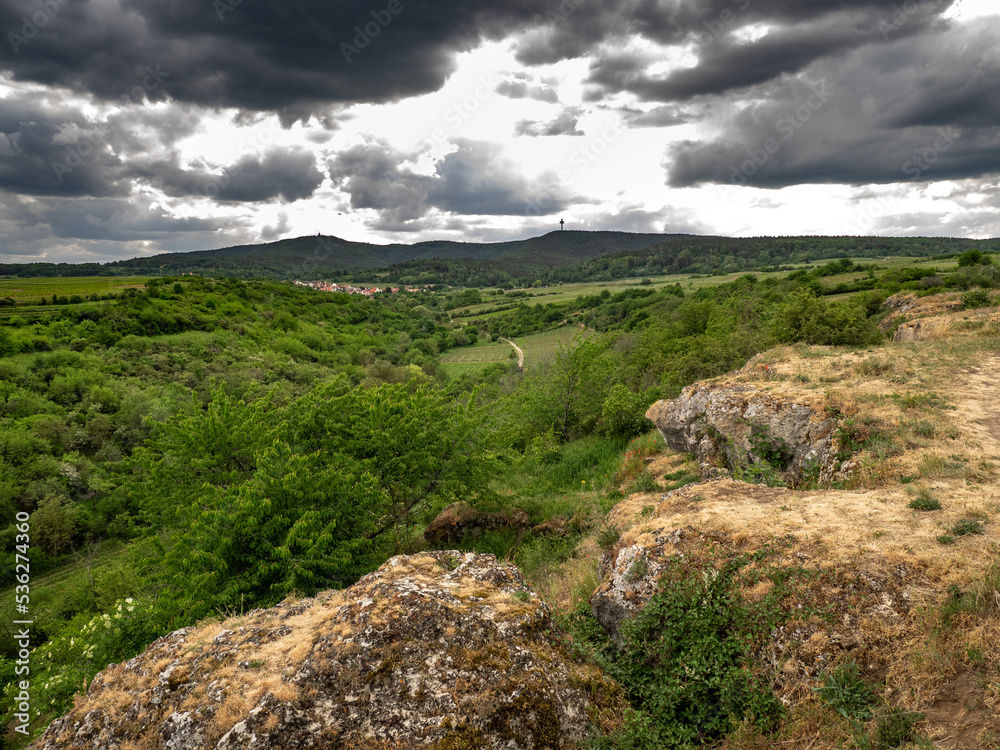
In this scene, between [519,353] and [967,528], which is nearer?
[967,528]

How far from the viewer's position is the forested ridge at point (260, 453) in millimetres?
12188

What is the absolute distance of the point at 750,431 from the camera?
13.0m

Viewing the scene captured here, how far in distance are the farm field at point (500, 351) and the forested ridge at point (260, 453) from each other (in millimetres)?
16333

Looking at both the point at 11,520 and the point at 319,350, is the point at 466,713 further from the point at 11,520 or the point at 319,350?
the point at 319,350

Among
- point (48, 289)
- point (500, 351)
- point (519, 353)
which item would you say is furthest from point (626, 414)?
point (48, 289)

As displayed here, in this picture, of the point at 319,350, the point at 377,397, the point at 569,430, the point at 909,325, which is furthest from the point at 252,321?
the point at 909,325

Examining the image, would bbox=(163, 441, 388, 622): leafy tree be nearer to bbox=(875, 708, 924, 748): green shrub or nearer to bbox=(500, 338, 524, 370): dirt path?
bbox=(875, 708, 924, 748): green shrub

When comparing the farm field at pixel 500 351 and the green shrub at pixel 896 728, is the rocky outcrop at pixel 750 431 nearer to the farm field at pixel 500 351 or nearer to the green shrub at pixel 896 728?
the green shrub at pixel 896 728

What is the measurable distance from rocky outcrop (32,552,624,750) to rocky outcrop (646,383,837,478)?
27.9ft

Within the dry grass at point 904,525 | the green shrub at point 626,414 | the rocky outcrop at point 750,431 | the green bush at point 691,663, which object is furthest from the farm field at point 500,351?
the green bush at point 691,663

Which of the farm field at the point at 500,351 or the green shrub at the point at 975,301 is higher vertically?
the green shrub at the point at 975,301

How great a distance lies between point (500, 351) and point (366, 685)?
315 ft

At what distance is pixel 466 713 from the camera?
5.55 meters

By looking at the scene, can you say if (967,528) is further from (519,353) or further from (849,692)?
(519,353)
